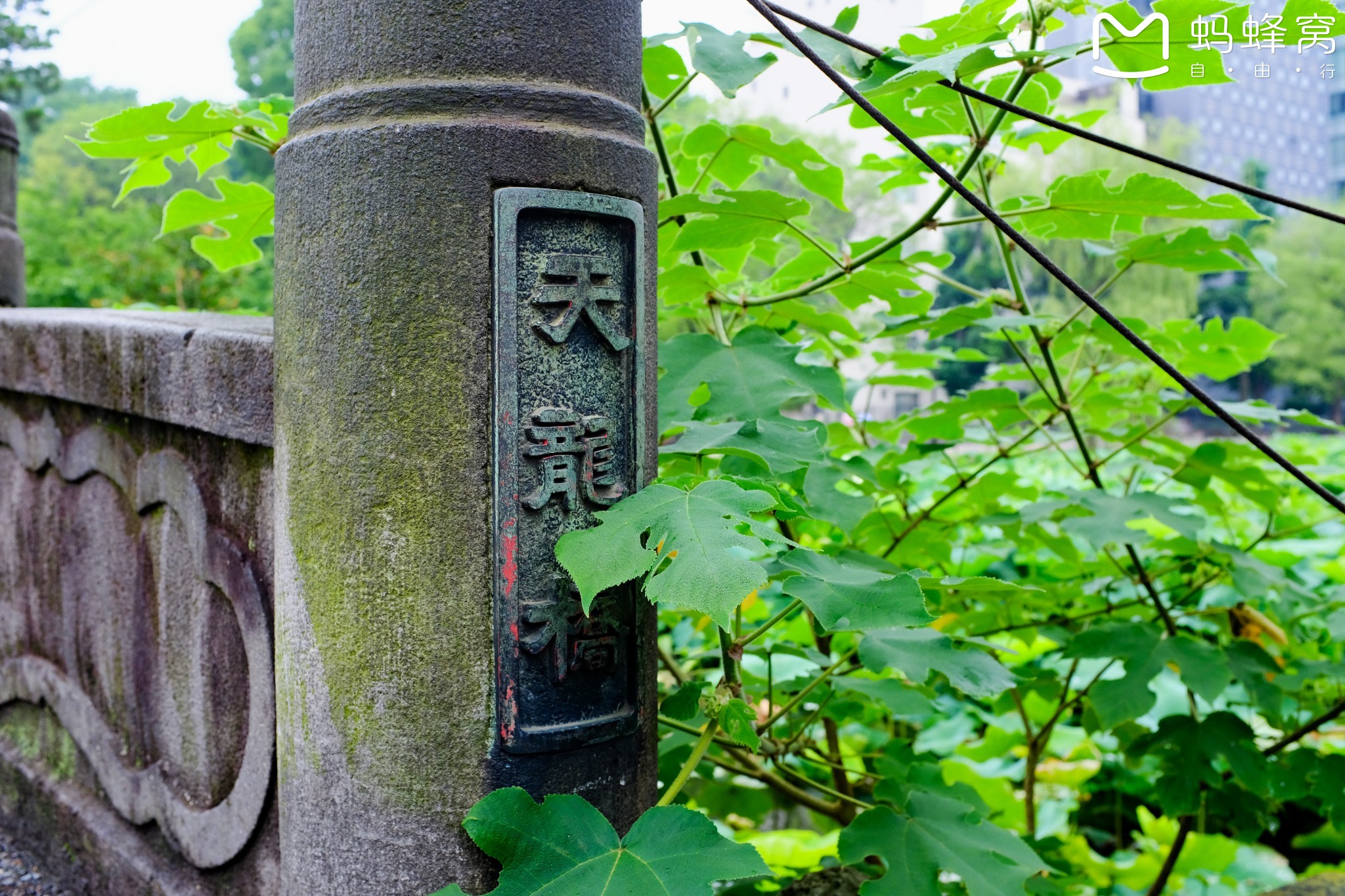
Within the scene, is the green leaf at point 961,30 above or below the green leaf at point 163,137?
above

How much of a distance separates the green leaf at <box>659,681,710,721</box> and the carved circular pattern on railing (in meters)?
0.64

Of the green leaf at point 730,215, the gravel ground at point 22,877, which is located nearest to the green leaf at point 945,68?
the green leaf at point 730,215

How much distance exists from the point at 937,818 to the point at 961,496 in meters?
1.20

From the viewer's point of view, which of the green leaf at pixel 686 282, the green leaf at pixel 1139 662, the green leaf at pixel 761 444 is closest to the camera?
the green leaf at pixel 761 444

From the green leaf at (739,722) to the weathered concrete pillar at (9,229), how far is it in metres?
3.75

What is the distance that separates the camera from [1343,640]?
1911mm

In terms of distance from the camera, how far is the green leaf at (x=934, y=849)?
4.71 ft

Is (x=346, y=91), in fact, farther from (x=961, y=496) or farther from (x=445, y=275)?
(x=961, y=496)

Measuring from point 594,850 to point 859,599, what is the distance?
43cm

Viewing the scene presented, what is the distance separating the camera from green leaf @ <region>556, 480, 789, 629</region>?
1044 millimetres

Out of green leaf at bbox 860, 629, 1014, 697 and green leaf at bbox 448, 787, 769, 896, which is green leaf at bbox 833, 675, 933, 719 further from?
green leaf at bbox 448, 787, 769, 896

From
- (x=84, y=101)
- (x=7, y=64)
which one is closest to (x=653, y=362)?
(x=7, y=64)

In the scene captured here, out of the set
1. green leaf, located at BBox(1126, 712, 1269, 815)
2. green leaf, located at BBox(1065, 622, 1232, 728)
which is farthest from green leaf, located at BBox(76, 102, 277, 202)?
Result: green leaf, located at BBox(1126, 712, 1269, 815)

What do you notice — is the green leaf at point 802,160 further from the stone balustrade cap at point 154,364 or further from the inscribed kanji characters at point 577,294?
the stone balustrade cap at point 154,364
